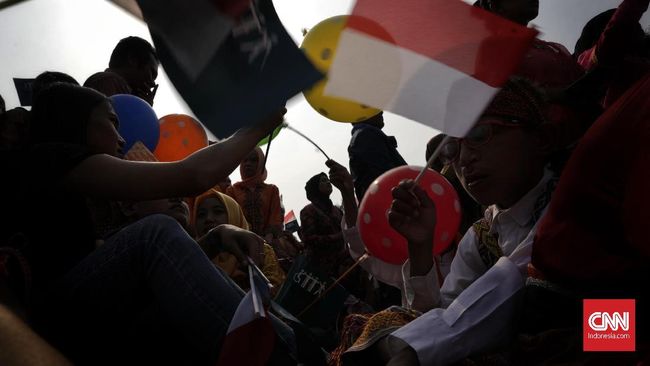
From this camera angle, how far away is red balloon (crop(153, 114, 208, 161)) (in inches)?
133

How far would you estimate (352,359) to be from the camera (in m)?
1.75

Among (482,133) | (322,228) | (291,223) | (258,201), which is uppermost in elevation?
(482,133)

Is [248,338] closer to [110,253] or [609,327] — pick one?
[110,253]

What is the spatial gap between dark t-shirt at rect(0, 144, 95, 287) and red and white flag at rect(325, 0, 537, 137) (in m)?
0.89

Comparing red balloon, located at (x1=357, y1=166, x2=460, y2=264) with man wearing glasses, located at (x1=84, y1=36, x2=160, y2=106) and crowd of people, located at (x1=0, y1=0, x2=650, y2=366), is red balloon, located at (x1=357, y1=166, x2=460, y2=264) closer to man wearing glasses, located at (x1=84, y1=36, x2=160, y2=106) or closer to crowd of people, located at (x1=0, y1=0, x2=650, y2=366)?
crowd of people, located at (x1=0, y1=0, x2=650, y2=366)

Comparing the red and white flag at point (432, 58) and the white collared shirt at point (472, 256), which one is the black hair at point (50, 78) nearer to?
the red and white flag at point (432, 58)

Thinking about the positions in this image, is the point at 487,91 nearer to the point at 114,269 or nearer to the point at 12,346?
the point at 114,269

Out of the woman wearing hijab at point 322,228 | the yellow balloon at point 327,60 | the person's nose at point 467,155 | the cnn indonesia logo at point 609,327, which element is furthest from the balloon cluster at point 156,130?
the cnn indonesia logo at point 609,327

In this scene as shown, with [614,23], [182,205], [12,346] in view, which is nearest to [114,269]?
[12,346]

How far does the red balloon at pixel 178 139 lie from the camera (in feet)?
11.0

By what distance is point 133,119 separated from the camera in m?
2.95

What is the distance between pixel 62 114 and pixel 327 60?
0.97 meters

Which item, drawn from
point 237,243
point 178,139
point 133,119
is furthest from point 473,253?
point 178,139

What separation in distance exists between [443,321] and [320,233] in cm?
365
